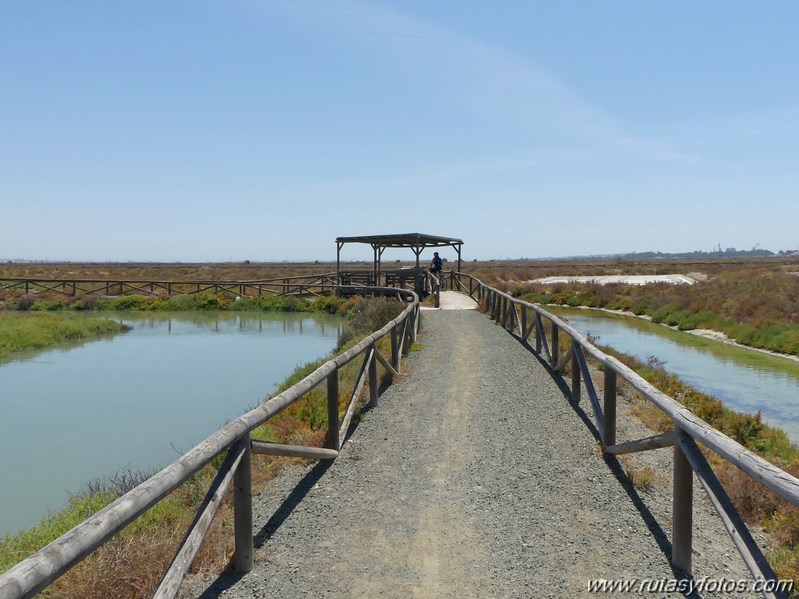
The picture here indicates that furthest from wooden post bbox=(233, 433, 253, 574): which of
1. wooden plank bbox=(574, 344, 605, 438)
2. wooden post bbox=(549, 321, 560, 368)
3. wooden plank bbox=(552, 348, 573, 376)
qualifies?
wooden post bbox=(549, 321, 560, 368)

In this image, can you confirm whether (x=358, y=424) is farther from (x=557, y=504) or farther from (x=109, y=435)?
(x=109, y=435)

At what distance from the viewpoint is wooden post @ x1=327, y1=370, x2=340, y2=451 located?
272 inches

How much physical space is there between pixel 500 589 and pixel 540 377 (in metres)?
7.58

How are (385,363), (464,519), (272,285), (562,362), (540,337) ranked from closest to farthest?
(464,519), (385,363), (562,362), (540,337), (272,285)

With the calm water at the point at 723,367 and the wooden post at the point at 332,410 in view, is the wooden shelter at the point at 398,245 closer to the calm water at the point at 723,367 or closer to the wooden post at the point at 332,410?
the calm water at the point at 723,367

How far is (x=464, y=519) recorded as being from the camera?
5.17 metres

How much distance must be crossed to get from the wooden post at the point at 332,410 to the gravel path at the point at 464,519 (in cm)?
21

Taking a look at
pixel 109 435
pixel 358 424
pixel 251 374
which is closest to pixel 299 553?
pixel 358 424

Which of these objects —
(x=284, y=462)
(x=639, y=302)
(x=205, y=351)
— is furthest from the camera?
(x=639, y=302)

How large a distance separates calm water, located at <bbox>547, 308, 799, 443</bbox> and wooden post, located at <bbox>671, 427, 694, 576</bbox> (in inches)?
299

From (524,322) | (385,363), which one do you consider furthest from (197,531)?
(524,322)

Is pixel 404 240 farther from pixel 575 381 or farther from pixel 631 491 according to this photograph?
pixel 631 491

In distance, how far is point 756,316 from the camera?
24.4 metres

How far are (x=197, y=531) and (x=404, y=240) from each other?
1041 inches
